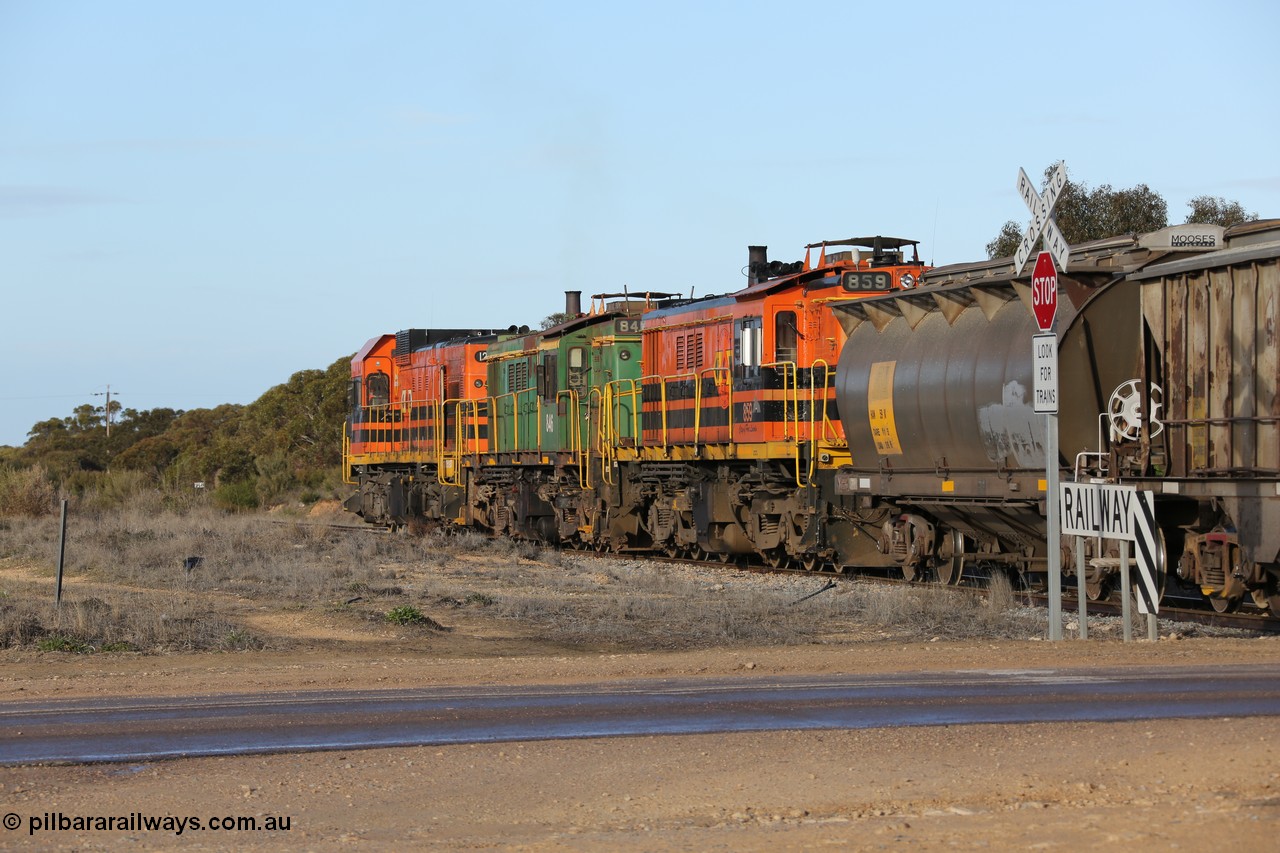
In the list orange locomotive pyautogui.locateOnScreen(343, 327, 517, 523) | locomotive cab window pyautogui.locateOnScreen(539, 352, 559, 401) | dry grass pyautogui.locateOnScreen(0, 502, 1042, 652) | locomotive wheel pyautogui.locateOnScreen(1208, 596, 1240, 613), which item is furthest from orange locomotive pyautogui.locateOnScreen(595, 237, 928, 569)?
orange locomotive pyautogui.locateOnScreen(343, 327, 517, 523)

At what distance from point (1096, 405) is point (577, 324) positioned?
15.4m

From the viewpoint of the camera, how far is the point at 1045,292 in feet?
45.2

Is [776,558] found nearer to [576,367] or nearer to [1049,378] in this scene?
[576,367]

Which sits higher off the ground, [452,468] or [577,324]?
[577,324]

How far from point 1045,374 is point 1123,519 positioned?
4.89ft

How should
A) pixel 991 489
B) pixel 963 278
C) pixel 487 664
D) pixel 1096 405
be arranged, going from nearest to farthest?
pixel 487 664 < pixel 1096 405 < pixel 991 489 < pixel 963 278

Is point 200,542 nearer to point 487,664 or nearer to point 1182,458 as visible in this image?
point 487,664

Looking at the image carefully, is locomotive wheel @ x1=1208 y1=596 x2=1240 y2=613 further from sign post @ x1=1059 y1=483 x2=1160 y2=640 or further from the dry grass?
the dry grass

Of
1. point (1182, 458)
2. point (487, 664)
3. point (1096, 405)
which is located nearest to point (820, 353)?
point (1096, 405)

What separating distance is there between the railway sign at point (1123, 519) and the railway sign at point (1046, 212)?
6.93 feet

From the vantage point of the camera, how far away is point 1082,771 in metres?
8.00

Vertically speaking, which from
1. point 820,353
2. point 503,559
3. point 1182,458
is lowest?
point 503,559

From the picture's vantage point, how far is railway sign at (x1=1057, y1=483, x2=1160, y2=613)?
45.8 ft

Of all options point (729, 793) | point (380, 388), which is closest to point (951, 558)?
point (729, 793)
